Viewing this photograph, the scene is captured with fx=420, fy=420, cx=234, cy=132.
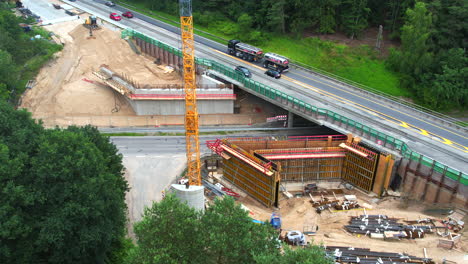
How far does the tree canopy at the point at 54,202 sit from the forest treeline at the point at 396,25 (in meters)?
46.5

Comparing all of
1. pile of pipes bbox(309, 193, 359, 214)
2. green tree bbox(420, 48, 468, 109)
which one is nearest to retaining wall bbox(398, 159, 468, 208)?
pile of pipes bbox(309, 193, 359, 214)

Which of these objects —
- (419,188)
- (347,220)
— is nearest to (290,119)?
(419,188)

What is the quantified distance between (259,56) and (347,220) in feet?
108

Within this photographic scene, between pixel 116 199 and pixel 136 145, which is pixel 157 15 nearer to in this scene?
pixel 136 145

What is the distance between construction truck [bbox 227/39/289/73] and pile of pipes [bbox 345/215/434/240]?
28.5 meters

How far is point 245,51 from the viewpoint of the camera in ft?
219

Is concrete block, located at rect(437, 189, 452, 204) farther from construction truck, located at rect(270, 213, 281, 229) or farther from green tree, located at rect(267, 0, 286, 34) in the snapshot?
green tree, located at rect(267, 0, 286, 34)

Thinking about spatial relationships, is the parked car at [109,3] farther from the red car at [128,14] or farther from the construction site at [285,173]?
the construction site at [285,173]

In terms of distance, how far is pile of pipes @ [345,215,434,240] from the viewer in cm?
3857

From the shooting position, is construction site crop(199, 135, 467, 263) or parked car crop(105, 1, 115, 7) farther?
parked car crop(105, 1, 115, 7)

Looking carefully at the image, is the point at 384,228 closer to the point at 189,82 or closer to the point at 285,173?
the point at 285,173

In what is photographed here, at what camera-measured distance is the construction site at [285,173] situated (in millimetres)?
38625

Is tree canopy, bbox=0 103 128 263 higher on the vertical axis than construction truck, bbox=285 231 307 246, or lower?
higher

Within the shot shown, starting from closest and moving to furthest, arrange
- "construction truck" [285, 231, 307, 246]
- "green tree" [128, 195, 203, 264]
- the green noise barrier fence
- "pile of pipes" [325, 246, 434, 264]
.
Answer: "green tree" [128, 195, 203, 264] → "pile of pipes" [325, 246, 434, 264] → "construction truck" [285, 231, 307, 246] → the green noise barrier fence
